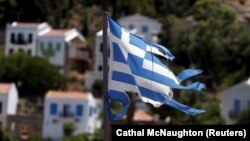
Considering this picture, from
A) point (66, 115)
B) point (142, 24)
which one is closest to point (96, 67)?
Result: point (142, 24)

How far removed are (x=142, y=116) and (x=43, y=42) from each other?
43.4 ft

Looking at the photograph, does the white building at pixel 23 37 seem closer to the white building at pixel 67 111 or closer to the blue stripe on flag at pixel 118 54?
the white building at pixel 67 111

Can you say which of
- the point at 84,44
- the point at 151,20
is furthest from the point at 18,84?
the point at 151,20

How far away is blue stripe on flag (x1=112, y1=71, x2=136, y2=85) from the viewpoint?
10508mm

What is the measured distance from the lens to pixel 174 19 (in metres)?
70.4

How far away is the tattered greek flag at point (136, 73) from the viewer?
34.5 ft

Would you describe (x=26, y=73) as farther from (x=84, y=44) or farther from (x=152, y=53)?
(x=152, y=53)

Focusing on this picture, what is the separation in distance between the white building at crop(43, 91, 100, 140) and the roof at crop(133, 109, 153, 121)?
2.98m

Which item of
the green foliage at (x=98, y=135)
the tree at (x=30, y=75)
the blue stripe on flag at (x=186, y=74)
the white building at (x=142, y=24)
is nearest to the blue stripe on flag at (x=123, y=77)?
the blue stripe on flag at (x=186, y=74)

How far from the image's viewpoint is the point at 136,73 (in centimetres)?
1062

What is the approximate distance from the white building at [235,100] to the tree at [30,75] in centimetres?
1218

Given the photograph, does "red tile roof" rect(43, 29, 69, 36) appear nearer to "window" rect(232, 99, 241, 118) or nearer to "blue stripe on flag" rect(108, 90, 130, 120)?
"window" rect(232, 99, 241, 118)

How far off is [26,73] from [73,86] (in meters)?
5.14

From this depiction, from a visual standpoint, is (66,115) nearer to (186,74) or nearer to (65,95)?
(65,95)
